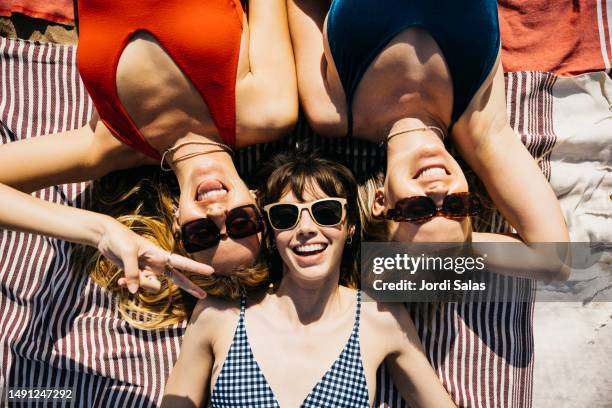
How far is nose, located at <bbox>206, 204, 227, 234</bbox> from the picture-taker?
98.0 inches

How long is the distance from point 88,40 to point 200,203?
36.7 inches

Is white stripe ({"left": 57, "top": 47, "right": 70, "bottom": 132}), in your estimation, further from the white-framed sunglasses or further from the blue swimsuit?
the blue swimsuit

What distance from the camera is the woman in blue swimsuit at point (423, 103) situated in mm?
2516

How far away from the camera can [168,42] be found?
8.37 ft

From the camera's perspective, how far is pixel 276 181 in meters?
2.74

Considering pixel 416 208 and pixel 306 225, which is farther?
pixel 306 225

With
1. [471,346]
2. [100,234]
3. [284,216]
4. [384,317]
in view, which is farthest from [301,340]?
[100,234]

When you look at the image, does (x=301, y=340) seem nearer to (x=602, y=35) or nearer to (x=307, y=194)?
(x=307, y=194)

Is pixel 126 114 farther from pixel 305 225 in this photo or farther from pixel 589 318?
pixel 589 318

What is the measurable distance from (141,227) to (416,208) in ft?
5.15

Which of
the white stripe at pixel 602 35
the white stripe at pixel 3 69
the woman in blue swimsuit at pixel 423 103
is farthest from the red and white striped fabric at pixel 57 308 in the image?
the white stripe at pixel 602 35

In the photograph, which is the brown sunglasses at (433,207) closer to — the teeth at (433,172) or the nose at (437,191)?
the nose at (437,191)

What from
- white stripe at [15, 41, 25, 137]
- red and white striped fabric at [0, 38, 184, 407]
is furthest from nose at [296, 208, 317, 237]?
white stripe at [15, 41, 25, 137]

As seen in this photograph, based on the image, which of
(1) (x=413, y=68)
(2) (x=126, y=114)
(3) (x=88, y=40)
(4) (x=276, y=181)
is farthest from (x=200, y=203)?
(1) (x=413, y=68)
